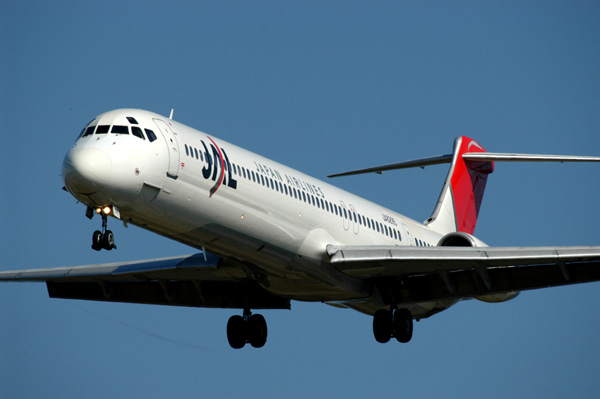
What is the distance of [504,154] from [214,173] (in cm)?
1261

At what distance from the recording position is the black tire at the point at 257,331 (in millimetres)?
26188

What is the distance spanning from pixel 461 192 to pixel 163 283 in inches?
410

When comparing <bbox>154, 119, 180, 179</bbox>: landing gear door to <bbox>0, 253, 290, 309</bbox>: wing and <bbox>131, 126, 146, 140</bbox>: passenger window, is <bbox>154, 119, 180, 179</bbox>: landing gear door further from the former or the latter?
<bbox>0, 253, 290, 309</bbox>: wing

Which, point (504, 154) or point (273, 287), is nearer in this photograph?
point (273, 287)

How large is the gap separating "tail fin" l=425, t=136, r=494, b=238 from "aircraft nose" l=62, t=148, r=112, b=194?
13.6 meters

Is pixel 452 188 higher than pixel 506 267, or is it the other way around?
pixel 452 188

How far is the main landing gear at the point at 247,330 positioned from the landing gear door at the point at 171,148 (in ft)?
22.7

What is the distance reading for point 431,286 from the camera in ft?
83.5

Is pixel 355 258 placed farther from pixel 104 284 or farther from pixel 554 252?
pixel 104 284

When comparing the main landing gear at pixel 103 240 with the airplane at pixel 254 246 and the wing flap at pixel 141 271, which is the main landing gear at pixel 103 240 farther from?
the wing flap at pixel 141 271

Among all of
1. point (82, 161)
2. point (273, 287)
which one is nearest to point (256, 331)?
point (273, 287)

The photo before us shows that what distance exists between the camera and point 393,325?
2531 centimetres

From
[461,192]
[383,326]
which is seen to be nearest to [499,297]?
[383,326]

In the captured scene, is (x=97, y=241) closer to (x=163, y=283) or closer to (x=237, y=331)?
(x=163, y=283)
